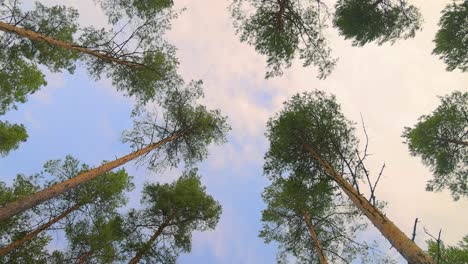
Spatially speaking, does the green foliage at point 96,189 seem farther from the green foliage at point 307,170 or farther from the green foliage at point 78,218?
the green foliage at point 307,170

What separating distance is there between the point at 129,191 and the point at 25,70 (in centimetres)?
621

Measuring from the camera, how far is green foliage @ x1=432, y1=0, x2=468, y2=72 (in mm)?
10234

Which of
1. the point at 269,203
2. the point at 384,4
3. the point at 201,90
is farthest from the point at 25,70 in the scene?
the point at 384,4

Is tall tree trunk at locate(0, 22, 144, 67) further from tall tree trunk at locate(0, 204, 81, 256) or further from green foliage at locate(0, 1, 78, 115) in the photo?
tall tree trunk at locate(0, 204, 81, 256)

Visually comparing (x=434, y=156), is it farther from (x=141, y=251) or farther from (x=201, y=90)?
(x=141, y=251)

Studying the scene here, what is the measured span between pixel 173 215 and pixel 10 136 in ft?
27.4

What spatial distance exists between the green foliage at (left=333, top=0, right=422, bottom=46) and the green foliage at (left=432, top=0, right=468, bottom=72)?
0.88 m

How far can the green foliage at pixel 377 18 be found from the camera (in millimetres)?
11430

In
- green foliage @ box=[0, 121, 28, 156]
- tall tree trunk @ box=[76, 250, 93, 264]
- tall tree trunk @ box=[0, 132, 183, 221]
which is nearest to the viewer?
tall tree trunk @ box=[0, 132, 183, 221]

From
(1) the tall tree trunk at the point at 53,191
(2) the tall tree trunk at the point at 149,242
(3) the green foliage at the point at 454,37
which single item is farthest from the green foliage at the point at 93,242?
(3) the green foliage at the point at 454,37

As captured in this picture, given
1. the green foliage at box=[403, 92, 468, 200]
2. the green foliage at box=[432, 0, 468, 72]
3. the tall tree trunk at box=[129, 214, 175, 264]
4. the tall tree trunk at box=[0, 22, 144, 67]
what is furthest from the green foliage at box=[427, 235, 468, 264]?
the tall tree trunk at box=[0, 22, 144, 67]

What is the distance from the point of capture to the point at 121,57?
10883 millimetres

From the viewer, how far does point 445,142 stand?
42.2ft

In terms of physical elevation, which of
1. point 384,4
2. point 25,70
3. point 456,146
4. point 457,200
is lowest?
point 457,200
